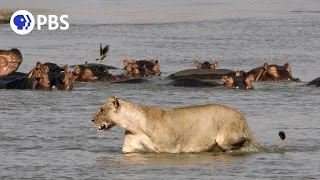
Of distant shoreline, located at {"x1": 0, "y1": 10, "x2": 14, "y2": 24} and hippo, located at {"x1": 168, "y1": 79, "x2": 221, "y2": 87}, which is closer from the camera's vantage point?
hippo, located at {"x1": 168, "y1": 79, "x2": 221, "y2": 87}

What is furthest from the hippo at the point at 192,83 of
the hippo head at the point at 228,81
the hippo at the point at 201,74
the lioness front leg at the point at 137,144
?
the lioness front leg at the point at 137,144

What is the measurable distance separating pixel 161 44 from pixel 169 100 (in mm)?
11858

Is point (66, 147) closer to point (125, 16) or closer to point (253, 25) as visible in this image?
point (253, 25)

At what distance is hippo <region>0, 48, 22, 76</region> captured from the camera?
20.7 m

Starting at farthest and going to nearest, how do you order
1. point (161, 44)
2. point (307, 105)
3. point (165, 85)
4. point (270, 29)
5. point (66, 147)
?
point (270, 29), point (161, 44), point (165, 85), point (307, 105), point (66, 147)

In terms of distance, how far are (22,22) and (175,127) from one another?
2640 centimetres

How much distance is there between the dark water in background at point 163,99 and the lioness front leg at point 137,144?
0.11 meters

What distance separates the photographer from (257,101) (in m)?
17.9

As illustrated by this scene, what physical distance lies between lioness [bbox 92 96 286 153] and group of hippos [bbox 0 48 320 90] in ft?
20.8

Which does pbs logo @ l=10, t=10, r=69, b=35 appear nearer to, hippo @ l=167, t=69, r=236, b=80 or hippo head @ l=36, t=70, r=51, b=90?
hippo @ l=167, t=69, r=236, b=80

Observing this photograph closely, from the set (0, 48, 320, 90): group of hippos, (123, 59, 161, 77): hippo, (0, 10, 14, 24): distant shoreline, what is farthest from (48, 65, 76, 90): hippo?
(0, 10, 14, 24): distant shoreline

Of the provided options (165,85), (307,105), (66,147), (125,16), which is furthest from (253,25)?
(66,147)

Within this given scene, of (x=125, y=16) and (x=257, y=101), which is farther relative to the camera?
(x=125, y=16)

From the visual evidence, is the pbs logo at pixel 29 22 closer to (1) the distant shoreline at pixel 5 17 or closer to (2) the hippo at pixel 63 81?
(1) the distant shoreline at pixel 5 17
